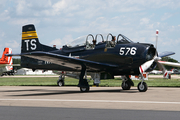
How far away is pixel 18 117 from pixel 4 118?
13.0 inches

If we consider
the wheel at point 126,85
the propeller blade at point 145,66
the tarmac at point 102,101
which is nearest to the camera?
the tarmac at point 102,101

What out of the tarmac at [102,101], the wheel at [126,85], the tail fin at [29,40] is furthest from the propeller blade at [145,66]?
the tail fin at [29,40]

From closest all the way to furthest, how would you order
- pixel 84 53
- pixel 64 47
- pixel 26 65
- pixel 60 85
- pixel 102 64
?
pixel 102 64 < pixel 84 53 < pixel 64 47 < pixel 26 65 < pixel 60 85

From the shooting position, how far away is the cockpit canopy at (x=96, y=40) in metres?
15.1

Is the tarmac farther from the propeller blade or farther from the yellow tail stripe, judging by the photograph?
the yellow tail stripe

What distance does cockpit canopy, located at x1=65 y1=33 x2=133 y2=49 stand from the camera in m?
15.1

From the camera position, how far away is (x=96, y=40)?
1578 centimetres

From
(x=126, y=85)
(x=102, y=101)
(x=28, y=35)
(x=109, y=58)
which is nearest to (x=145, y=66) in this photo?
(x=109, y=58)

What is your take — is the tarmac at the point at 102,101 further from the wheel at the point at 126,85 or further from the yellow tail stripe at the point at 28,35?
the yellow tail stripe at the point at 28,35

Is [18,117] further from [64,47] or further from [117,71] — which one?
[64,47]

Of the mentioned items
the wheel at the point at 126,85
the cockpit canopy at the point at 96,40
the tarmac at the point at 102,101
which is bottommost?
the tarmac at the point at 102,101

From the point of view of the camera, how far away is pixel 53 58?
13.9 meters

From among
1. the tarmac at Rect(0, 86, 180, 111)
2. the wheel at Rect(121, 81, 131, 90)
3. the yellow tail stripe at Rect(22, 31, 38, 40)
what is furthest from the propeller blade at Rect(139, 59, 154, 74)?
the yellow tail stripe at Rect(22, 31, 38, 40)

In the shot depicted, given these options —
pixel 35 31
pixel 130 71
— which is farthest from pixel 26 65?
pixel 130 71
